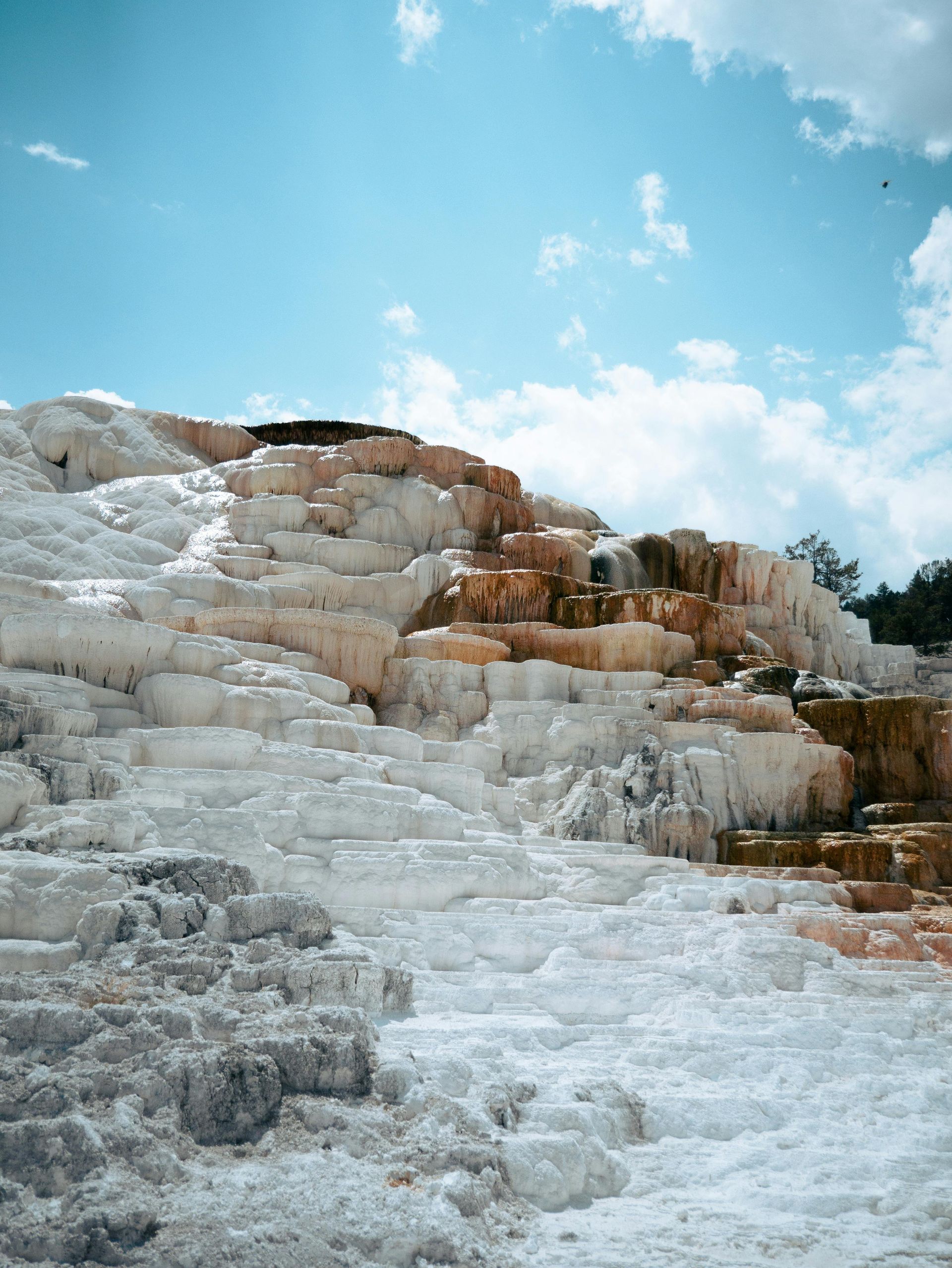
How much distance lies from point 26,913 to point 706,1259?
137 inches

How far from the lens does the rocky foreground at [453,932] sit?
382 centimetres

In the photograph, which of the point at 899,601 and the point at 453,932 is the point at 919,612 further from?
the point at 453,932

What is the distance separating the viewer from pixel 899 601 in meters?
32.7

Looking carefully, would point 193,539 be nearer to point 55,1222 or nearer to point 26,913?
point 26,913

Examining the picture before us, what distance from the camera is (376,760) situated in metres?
9.73

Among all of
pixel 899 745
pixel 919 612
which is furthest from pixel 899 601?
pixel 899 745

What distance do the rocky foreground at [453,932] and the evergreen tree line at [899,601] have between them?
15743 mm

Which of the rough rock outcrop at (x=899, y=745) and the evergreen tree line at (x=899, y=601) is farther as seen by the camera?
the evergreen tree line at (x=899, y=601)

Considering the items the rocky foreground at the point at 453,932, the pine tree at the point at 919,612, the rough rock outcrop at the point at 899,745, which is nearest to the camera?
the rocky foreground at the point at 453,932

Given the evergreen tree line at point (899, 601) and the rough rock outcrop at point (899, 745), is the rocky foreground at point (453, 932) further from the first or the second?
the evergreen tree line at point (899, 601)

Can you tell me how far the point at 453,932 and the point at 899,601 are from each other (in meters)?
29.2

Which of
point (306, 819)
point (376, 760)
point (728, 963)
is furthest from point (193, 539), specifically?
point (728, 963)

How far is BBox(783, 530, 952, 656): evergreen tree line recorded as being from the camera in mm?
30750

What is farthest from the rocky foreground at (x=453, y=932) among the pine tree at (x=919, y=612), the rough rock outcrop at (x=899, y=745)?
the pine tree at (x=919, y=612)
